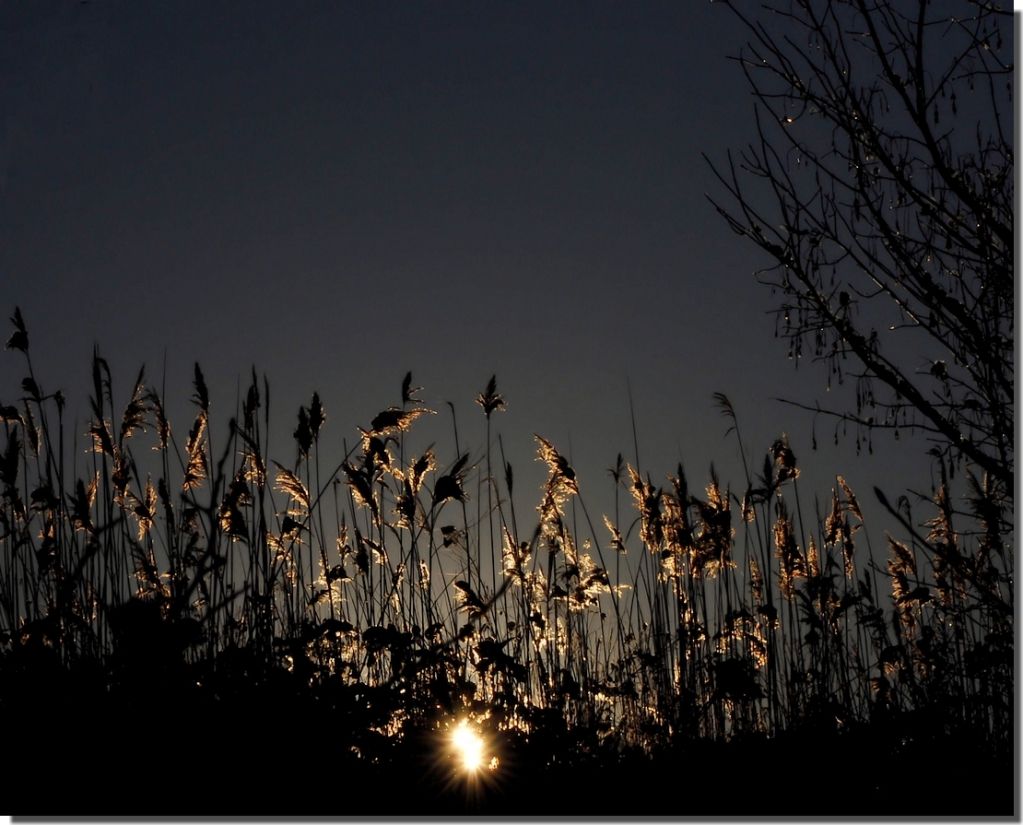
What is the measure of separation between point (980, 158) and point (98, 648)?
3.03 metres

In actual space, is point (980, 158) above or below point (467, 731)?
above

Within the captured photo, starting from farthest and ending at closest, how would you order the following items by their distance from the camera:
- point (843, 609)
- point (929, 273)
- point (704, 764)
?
1. point (843, 609)
2. point (704, 764)
3. point (929, 273)

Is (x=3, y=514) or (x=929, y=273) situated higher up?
(x=929, y=273)

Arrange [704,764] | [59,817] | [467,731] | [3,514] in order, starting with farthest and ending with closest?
[3,514] → [704,764] → [467,731] → [59,817]

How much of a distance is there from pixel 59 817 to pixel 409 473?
67.8 inches

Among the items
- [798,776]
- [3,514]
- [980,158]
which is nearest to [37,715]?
[3,514]

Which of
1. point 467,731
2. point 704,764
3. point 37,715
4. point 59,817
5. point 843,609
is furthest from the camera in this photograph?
point 843,609

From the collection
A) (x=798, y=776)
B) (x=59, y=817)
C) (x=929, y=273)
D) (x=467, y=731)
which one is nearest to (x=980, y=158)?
(x=929, y=273)

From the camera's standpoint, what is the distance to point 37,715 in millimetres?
2986

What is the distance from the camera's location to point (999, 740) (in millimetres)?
3660

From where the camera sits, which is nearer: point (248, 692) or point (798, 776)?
point (248, 692)

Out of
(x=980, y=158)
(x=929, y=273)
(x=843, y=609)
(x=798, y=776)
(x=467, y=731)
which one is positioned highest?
(x=980, y=158)

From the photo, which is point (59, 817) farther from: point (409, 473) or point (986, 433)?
point (986, 433)

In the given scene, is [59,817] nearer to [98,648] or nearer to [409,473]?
[98,648]
